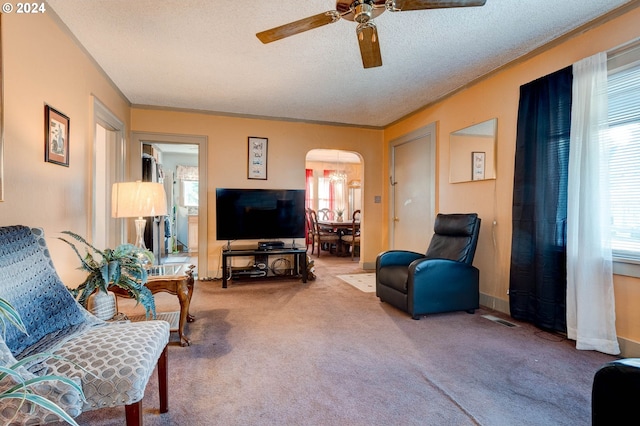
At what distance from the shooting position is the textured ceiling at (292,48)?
2264 mm

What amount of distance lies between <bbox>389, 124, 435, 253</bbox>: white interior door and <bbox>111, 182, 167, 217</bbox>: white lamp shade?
3378 millimetres

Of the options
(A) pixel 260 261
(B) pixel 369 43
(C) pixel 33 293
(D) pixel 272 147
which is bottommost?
(A) pixel 260 261

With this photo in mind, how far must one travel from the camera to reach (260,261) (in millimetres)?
4754

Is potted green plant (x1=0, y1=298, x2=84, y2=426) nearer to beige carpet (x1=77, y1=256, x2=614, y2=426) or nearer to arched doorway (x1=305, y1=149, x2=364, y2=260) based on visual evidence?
beige carpet (x1=77, y1=256, x2=614, y2=426)

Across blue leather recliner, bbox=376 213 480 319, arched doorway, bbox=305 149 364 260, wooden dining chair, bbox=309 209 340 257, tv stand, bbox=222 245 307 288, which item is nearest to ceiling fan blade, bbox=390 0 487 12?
blue leather recliner, bbox=376 213 480 319

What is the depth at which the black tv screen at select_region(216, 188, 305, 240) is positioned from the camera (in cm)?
436

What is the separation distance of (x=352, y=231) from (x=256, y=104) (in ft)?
10.7

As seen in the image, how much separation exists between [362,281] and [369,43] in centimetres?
330

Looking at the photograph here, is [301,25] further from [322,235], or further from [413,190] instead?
[322,235]

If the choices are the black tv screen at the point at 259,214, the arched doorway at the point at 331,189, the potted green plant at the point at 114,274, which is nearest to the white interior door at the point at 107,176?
the black tv screen at the point at 259,214

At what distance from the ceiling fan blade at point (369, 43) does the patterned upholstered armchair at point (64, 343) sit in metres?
1.98

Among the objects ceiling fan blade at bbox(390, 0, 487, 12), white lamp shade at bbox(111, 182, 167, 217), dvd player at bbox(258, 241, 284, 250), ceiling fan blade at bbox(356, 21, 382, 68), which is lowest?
dvd player at bbox(258, 241, 284, 250)

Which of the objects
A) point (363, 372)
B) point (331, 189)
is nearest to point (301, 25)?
point (363, 372)

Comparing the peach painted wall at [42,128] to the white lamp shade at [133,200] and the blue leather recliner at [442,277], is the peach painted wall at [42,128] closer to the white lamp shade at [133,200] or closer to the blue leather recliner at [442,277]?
the white lamp shade at [133,200]
